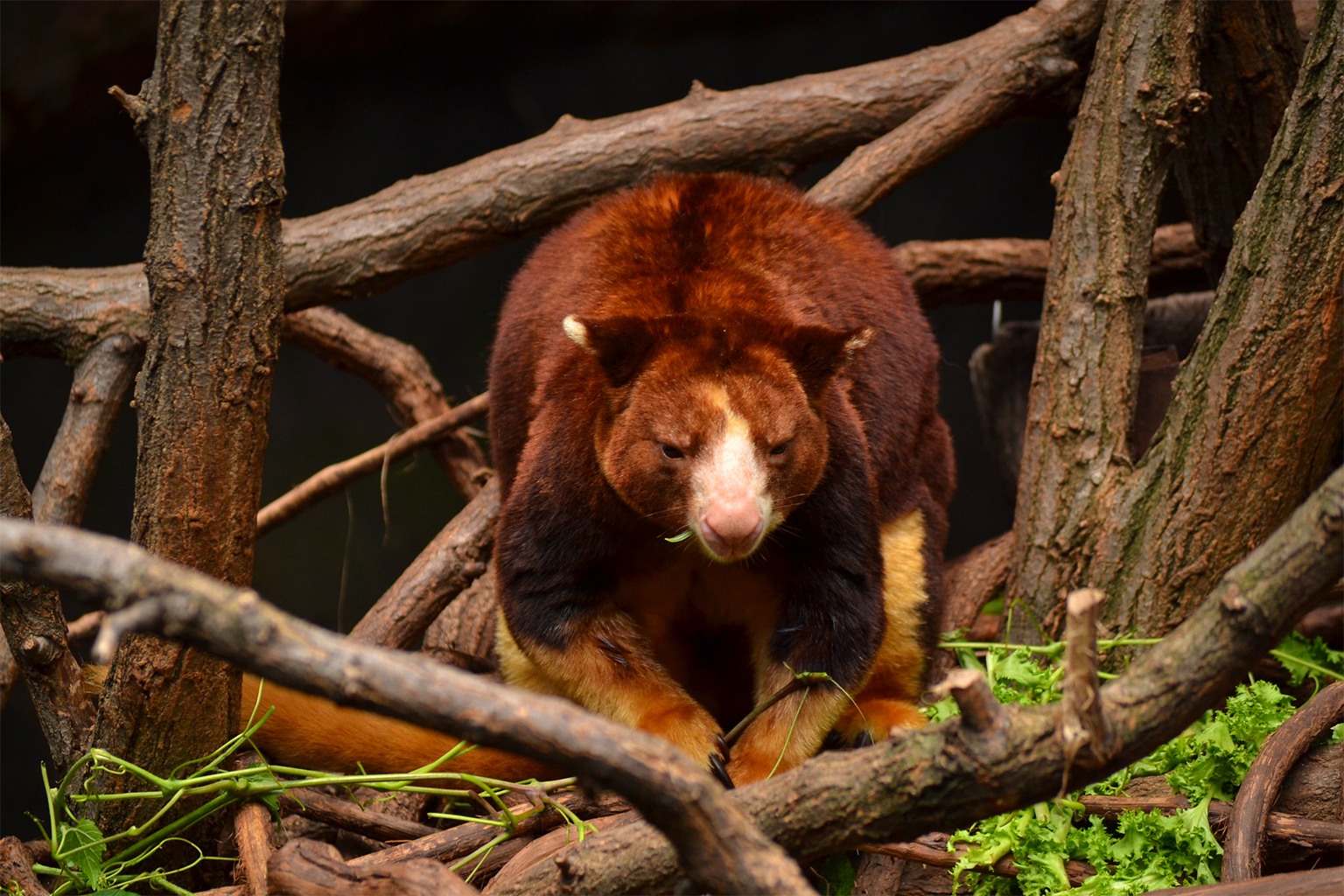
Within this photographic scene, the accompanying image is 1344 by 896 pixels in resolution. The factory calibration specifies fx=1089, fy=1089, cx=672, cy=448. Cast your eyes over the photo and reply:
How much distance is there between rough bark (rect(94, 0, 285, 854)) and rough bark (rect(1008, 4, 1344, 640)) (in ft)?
7.43

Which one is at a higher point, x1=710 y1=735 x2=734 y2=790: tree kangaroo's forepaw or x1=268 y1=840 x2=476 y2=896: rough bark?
x1=268 y1=840 x2=476 y2=896: rough bark

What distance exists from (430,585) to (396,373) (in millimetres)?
1105

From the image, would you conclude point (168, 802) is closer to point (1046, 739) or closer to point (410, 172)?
point (1046, 739)

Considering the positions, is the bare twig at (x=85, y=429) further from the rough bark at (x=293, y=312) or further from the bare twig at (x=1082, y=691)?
the bare twig at (x=1082, y=691)

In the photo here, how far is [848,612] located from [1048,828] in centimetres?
65

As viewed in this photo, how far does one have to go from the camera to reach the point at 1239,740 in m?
Result: 2.66

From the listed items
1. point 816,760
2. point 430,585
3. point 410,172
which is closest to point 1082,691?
point 816,760

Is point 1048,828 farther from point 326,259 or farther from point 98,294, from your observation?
point 98,294

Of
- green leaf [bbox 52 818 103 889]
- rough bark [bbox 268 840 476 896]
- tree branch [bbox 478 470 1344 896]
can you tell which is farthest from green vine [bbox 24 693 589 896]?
tree branch [bbox 478 470 1344 896]

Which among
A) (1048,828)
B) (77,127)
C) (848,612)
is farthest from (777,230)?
(77,127)

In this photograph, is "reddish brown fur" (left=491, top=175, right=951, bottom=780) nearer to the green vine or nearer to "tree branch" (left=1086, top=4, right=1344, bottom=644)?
the green vine

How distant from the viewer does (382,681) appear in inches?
49.4

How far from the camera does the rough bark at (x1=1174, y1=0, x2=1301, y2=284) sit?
349 centimetres

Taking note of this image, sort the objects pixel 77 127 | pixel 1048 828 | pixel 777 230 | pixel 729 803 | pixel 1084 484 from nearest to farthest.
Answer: pixel 729 803
pixel 1048 828
pixel 777 230
pixel 1084 484
pixel 77 127
